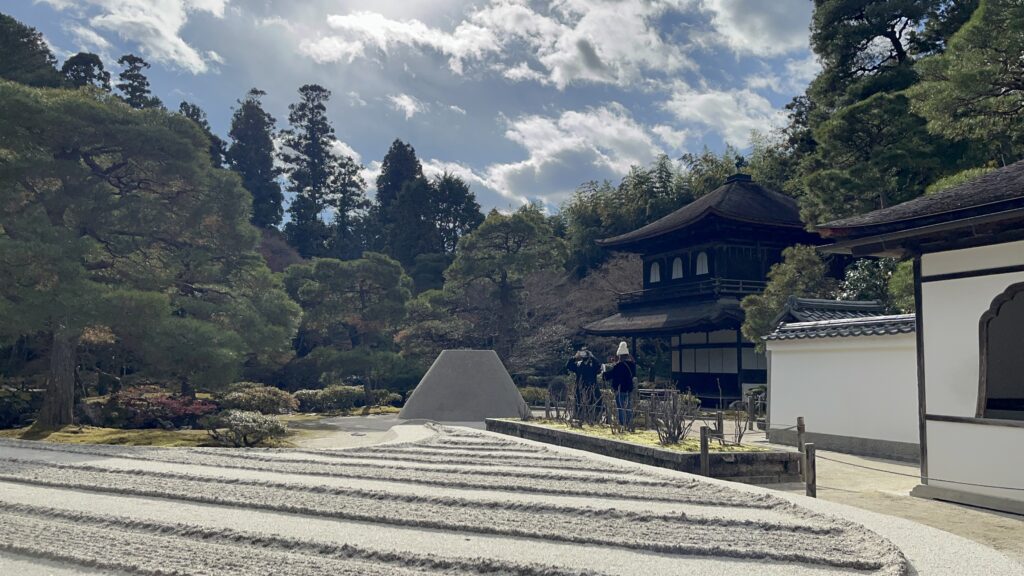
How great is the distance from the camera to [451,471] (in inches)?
335

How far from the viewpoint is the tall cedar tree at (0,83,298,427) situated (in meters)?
12.9

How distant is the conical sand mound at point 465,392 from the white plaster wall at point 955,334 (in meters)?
10.6

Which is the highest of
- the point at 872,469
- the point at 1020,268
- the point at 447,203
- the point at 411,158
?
the point at 411,158

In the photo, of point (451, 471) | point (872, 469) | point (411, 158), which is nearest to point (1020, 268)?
point (872, 469)

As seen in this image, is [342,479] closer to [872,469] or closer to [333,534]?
[333,534]

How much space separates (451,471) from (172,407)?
33.9 feet

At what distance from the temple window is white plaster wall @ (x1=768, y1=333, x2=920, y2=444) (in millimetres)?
16022

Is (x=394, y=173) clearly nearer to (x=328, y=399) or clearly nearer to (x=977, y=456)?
(x=328, y=399)

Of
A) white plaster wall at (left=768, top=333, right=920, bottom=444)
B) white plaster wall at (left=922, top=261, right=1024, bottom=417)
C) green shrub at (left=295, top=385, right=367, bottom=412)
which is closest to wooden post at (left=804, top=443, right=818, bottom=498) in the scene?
white plaster wall at (left=922, top=261, right=1024, bottom=417)

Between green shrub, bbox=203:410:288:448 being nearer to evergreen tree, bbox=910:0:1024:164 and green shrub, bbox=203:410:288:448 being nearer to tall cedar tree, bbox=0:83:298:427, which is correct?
tall cedar tree, bbox=0:83:298:427

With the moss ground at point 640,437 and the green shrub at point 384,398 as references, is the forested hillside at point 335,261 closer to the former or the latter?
the green shrub at point 384,398

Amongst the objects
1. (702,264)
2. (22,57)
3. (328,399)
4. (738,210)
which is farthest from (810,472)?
(22,57)

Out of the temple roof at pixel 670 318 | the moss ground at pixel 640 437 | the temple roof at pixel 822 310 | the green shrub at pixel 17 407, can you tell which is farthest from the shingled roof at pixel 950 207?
the green shrub at pixel 17 407

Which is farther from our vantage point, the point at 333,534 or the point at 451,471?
the point at 451,471
